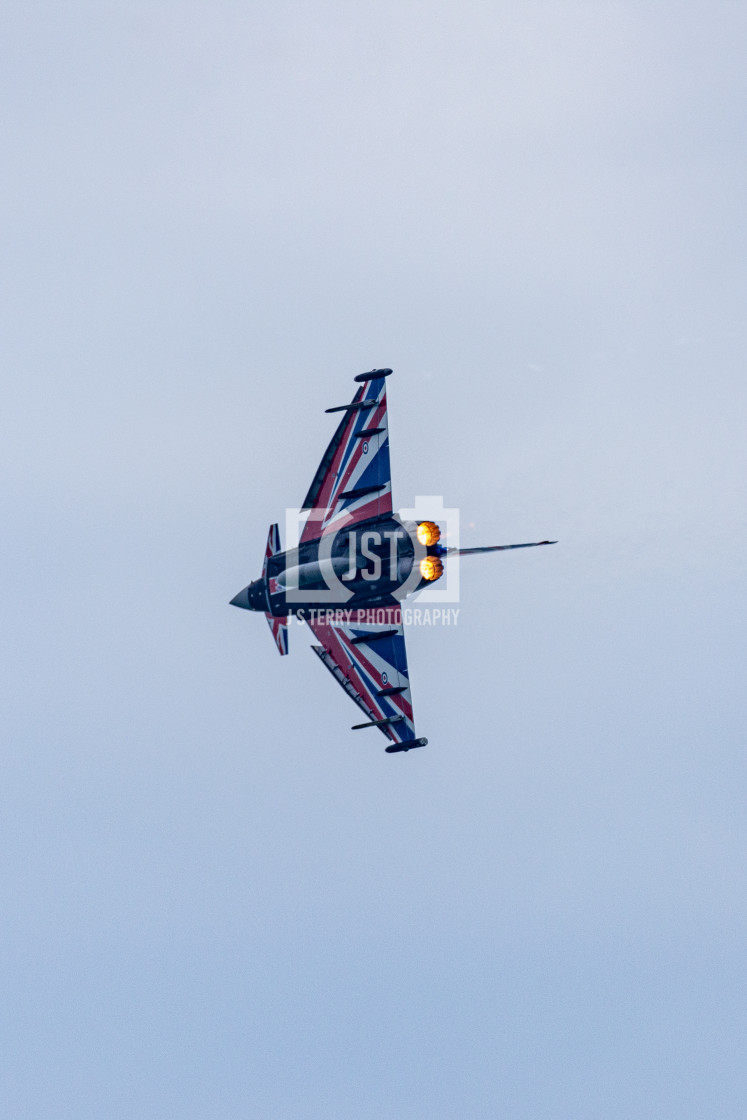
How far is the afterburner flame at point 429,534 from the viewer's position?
196ft

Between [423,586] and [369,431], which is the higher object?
[369,431]

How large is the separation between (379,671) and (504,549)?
326 inches

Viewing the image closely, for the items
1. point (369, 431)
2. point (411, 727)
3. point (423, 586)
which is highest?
point (369, 431)

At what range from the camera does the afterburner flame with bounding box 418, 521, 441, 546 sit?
59.6 meters

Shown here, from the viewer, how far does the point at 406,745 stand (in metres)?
62.4

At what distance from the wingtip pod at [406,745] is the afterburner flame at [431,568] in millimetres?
6373

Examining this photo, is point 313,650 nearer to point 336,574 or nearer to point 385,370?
point 336,574

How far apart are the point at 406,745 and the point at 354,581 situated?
6.56m

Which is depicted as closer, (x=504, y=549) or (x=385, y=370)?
(x=504, y=549)

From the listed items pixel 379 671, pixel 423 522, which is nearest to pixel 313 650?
pixel 379 671

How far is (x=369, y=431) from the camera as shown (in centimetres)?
6316

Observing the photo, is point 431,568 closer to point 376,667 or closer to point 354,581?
point 354,581

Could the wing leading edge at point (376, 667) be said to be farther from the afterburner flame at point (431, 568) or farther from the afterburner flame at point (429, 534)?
the afterburner flame at point (429, 534)

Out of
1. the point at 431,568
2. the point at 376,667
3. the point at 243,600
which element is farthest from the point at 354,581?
the point at 243,600
